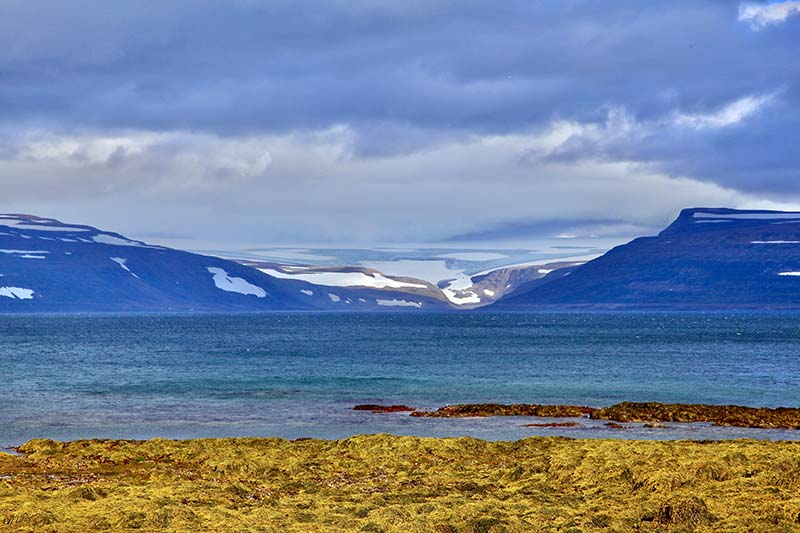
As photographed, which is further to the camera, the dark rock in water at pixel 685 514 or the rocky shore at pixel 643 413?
the rocky shore at pixel 643 413

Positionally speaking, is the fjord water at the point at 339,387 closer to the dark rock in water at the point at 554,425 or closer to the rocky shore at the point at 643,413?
the dark rock in water at the point at 554,425

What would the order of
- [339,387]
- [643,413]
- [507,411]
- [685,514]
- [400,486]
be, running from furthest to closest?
[339,387]
[507,411]
[643,413]
[400,486]
[685,514]

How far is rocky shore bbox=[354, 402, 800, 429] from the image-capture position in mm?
44312

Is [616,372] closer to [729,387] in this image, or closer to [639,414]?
[729,387]

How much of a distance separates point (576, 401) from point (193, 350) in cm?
7137

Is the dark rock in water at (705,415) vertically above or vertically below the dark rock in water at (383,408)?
above

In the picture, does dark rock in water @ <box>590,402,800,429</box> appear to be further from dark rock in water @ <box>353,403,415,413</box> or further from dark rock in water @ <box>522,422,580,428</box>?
dark rock in water @ <box>353,403,415,413</box>

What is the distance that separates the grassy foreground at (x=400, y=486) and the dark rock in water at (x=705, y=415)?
1044 cm

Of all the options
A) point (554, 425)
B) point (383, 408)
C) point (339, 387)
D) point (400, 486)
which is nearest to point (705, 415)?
point (554, 425)

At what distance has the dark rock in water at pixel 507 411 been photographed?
47.5 metres

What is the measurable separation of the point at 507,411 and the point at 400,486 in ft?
77.4

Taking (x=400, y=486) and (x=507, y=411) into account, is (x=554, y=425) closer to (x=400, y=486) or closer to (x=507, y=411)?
(x=507, y=411)

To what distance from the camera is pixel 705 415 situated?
46.1m

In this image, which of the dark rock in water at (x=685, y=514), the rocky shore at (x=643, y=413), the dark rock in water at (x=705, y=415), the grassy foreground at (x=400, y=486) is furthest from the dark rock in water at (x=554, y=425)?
the dark rock in water at (x=685, y=514)
